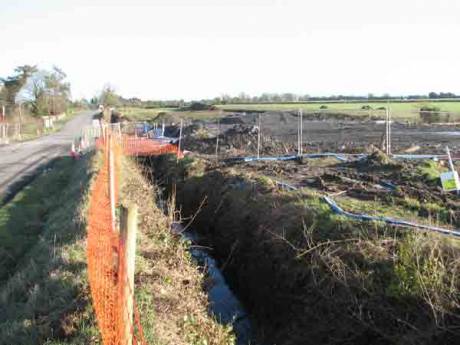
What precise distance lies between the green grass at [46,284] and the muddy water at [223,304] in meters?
2.18

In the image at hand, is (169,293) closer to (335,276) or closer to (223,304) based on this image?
(335,276)

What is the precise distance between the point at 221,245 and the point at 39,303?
5.77 m

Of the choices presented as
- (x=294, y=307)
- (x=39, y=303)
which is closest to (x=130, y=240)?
(x=39, y=303)

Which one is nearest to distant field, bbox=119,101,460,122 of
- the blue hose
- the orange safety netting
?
the orange safety netting

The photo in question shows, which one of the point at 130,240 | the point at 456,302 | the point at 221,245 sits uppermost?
the point at 130,240

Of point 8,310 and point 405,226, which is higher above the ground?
point 405,226

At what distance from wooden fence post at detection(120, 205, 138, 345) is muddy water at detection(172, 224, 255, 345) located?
3.18m

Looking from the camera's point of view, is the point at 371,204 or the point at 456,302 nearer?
the point at 456,302

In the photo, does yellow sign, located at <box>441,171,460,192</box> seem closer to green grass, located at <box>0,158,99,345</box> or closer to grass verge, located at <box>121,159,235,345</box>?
grass verge, located at <box>121,159,235,345</box>

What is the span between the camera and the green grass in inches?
236

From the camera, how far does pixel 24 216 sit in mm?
14438

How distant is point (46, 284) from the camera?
7.31 meters

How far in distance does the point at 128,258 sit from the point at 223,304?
541cm

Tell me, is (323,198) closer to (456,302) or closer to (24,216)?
(456,302)
